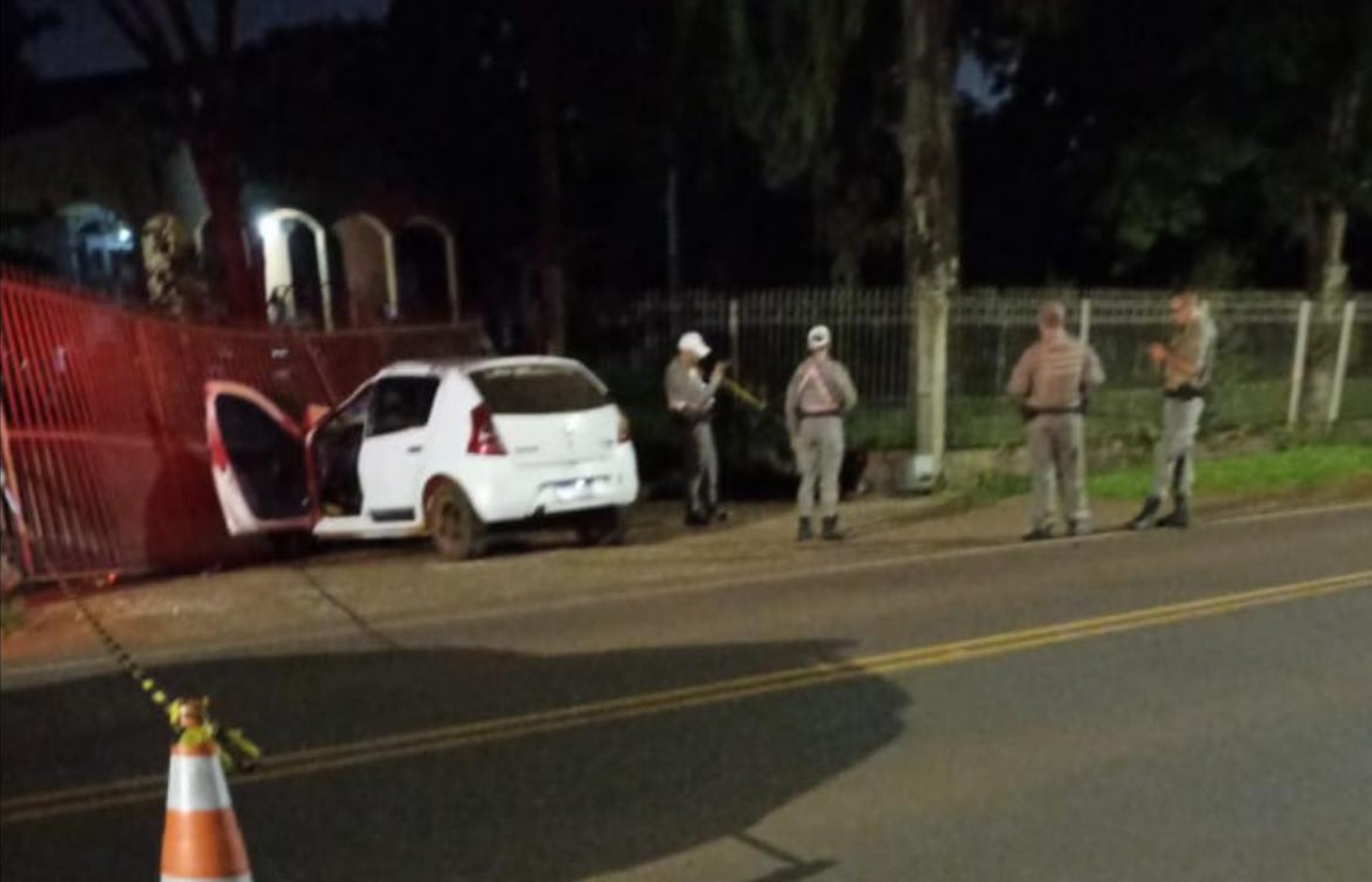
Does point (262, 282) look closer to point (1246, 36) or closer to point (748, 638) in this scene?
point (1246, 36)

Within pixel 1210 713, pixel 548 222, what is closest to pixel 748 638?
pixel 1210 713

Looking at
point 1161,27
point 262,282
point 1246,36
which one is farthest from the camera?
point 262,282

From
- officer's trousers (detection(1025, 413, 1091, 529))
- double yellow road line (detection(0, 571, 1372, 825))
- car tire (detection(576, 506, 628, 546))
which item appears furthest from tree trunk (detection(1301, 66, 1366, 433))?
double yellow road line (detection(0, 571, 1372, 825))

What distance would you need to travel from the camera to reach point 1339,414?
20984 mm

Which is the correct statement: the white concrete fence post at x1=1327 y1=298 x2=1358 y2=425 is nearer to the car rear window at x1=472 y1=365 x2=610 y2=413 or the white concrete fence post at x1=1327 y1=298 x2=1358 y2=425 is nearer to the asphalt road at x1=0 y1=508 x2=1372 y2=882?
the asphalt road at x1=0 y1=508 x2=1372 y2=882

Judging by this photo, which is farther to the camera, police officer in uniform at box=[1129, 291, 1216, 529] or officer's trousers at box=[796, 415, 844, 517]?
officer's trousers at box=[796, 415, 844, 517]

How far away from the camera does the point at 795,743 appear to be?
7406 mm

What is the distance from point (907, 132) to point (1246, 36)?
4.61m

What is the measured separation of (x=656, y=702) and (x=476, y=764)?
1231mm

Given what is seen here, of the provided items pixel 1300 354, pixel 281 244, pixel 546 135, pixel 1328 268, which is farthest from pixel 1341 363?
pixel 281 244

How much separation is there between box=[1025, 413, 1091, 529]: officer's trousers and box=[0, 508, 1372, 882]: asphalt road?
7.44ft

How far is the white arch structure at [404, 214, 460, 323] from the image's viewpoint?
2914 centimetres

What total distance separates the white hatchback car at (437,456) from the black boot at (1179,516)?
14.5ft

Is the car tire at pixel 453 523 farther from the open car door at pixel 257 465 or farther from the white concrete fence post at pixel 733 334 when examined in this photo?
the white concrete fence post at pixel 733 334
